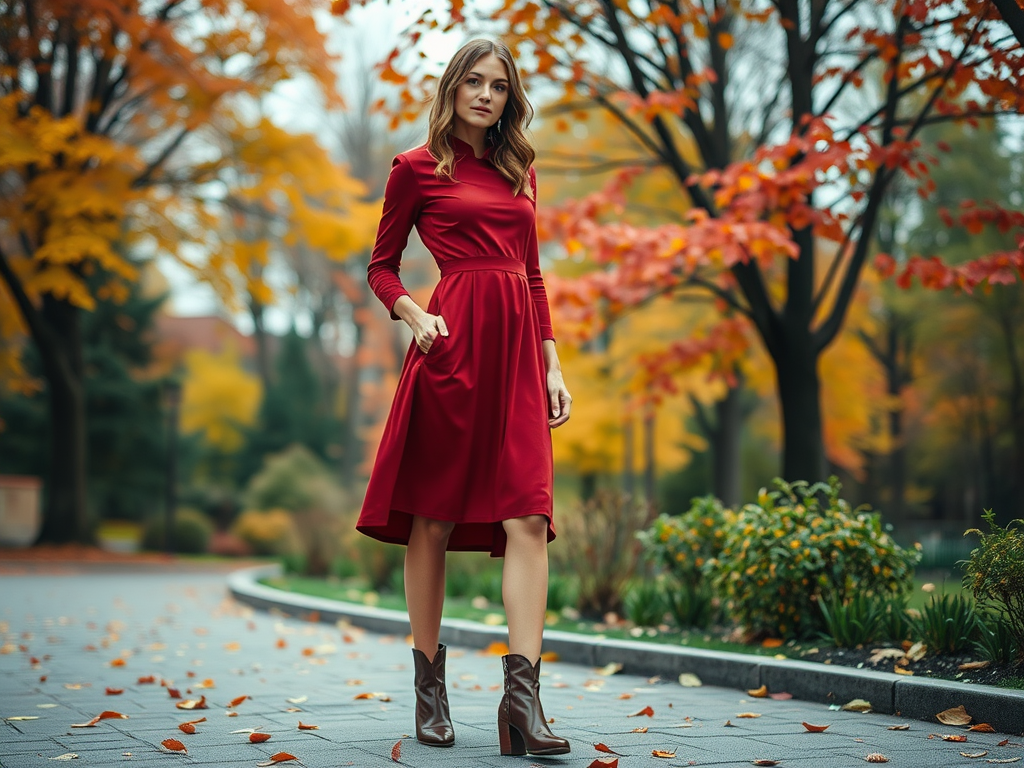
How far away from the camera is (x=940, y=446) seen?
27391mm

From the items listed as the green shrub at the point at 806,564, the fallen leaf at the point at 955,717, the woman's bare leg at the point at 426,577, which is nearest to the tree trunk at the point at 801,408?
the green shrub at the point at 806,564

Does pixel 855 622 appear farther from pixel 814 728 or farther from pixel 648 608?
pixel 648 608

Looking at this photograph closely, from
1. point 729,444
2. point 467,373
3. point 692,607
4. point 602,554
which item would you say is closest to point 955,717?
point 467,373

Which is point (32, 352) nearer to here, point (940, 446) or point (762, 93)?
point (762, 93)

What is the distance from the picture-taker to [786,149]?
661 centimetres

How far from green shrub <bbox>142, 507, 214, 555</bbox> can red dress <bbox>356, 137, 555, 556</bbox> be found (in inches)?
782

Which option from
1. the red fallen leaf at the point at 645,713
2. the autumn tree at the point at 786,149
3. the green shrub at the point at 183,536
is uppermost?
the autumn tree at the point at 786,149

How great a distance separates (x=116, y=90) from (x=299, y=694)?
1576 centimetres

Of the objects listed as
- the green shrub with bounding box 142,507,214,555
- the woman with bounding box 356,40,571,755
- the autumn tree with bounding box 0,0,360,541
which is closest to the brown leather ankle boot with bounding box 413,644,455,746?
the woman with bounding box 356,40,571,755

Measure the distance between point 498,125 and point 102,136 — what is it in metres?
14.9

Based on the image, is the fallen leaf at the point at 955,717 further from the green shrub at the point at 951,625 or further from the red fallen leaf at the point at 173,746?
the red fallen leaf at the point at 173,746

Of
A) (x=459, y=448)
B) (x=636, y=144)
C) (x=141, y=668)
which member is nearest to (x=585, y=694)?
(x=459, y=448)

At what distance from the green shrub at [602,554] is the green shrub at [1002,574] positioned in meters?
3.44

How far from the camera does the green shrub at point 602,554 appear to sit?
745 centimetres
